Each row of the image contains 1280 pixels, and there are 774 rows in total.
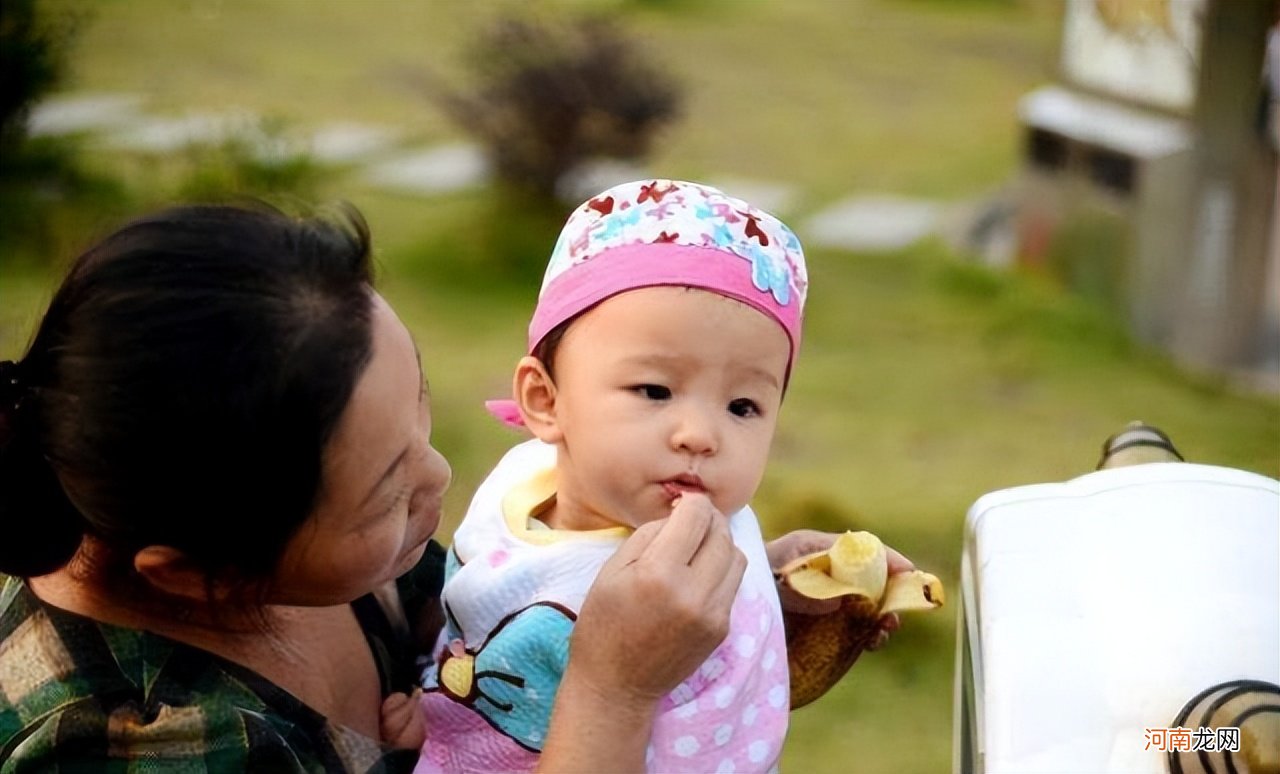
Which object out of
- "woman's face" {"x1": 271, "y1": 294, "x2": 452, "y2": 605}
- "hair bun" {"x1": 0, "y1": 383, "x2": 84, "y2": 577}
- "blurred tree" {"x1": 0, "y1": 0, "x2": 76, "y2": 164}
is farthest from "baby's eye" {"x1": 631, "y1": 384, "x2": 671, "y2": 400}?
"blurred tree" {"x1": 0, "y1": 0, "x2": 76, "y2": 164}

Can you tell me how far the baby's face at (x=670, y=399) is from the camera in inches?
66.1

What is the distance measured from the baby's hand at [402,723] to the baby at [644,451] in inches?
0.8

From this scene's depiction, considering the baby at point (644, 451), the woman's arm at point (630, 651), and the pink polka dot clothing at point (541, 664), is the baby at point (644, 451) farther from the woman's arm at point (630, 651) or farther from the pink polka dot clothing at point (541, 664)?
the woman's arm at point (630, 651)

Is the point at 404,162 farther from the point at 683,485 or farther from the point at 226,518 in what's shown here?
the point at 226,518

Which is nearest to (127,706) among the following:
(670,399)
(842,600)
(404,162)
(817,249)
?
(670,399)

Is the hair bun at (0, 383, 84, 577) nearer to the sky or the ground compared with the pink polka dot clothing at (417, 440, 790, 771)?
nearer to the sky

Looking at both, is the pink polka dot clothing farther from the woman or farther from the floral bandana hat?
the floral bandana hat

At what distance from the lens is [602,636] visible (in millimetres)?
1529

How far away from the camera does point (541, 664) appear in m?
1.65

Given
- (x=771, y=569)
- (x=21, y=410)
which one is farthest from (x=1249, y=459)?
(x=21, y=410)

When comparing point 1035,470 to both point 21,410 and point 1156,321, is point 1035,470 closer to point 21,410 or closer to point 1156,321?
point 1156,321

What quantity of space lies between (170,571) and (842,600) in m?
0.83

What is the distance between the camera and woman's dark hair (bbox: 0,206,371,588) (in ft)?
4.43

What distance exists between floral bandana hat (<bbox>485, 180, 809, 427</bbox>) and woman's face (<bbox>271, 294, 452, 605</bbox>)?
0.26 m
